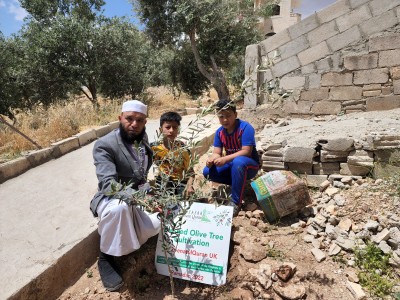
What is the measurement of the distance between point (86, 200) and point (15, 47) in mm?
8999

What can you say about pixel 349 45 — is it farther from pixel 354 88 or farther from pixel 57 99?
pixel 57 99

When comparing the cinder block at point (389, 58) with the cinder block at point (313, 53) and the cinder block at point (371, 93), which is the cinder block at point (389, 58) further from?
the cinder block at point (313, 53)

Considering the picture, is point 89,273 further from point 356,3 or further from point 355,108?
point 356,3

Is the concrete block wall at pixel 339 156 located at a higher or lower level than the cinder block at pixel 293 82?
lower

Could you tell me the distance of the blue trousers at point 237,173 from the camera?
3.03m

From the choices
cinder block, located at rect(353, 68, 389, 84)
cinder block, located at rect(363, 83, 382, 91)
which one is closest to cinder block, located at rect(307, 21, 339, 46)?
cinder block, located at rect(353, 68, 389, 84)

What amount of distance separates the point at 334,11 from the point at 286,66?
4.16 feet

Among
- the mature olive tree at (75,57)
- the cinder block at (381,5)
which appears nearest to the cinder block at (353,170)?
the cinder block at (381,5)

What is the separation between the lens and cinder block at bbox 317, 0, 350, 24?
5118mm

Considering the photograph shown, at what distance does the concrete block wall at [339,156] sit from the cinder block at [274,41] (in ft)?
9.57

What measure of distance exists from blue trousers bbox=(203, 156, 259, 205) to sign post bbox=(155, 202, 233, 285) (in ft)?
1.82

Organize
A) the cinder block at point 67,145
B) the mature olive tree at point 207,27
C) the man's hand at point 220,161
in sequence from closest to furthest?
the man's hand at point 220,161 < the cinder block at point 67,145 < the mature olive tree at point 207,27

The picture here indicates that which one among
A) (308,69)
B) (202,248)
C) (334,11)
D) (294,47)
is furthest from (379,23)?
(202,248)

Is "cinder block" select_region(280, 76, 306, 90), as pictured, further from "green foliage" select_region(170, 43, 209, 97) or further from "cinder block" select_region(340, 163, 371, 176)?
"green foliage" select_region(170, 43, 209, 97)
